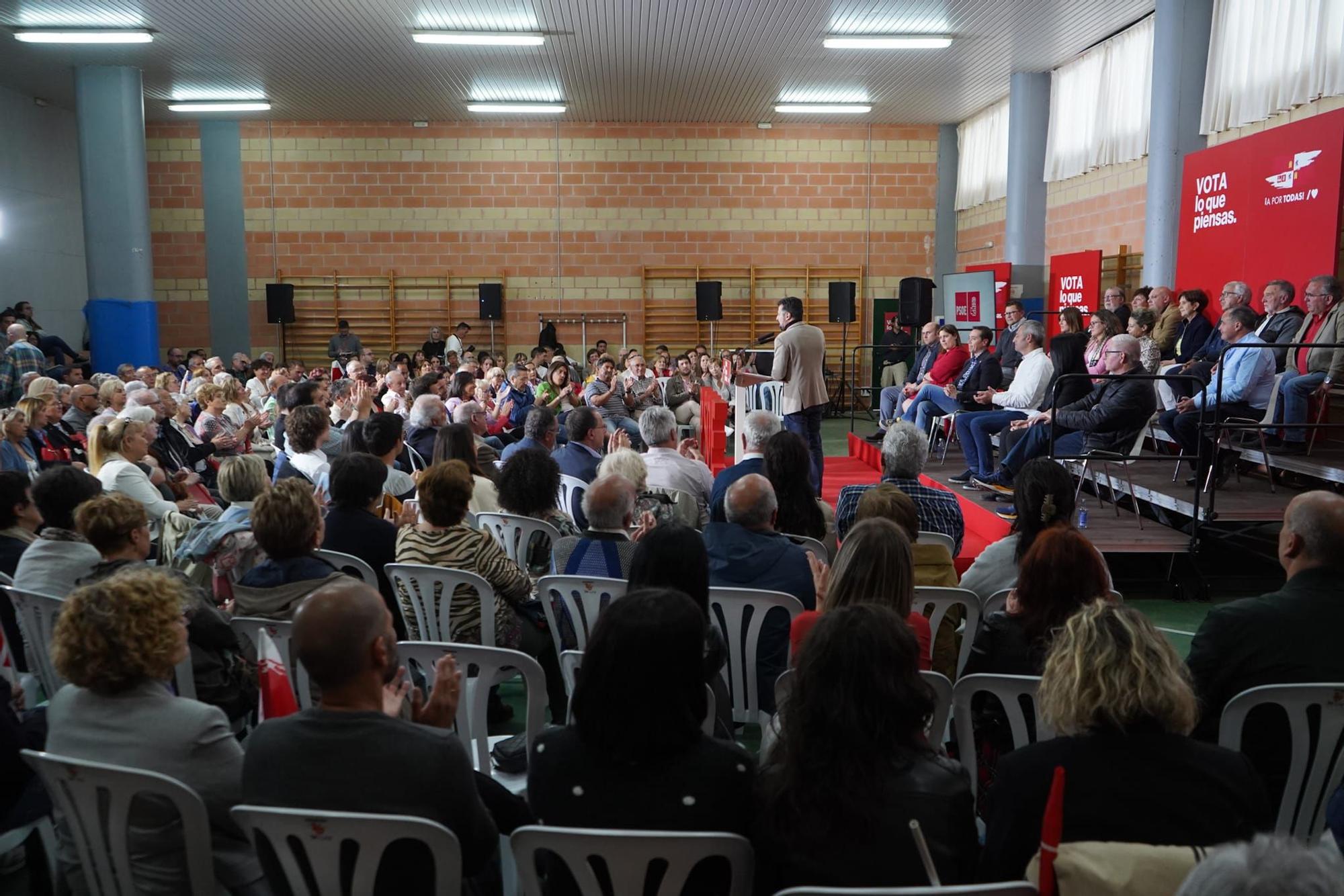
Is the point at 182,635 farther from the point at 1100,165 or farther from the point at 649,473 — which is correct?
the point at 1100,165

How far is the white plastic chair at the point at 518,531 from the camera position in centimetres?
374

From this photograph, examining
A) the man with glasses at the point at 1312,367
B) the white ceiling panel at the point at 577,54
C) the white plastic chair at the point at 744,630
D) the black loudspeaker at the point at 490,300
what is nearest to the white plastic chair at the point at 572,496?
the white plastic chair at the point at 744,630

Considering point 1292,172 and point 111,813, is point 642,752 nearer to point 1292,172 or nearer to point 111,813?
point 111,813

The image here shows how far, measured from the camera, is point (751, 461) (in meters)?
4.34

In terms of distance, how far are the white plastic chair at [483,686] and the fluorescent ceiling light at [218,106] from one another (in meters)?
12.8

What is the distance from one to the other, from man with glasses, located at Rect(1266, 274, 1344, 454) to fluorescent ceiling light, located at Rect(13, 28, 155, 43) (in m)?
10.1

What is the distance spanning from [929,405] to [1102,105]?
4501 mm

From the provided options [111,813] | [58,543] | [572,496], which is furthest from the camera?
[572,496]

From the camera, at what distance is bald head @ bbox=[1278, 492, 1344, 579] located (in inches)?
88.0

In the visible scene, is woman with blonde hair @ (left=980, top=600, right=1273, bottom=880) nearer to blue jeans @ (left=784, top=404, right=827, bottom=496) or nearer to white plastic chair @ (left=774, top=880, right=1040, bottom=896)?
white plastic chair @ (left=774, top=880, right=1040, bottom=896)

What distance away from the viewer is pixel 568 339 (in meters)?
15.2

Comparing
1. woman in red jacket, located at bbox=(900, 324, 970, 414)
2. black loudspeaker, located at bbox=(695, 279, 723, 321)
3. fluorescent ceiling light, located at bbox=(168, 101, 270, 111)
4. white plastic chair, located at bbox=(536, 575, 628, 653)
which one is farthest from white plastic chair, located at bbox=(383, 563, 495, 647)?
fluorescent ceiling light, located at bbox=(168, 101, 270, 111)

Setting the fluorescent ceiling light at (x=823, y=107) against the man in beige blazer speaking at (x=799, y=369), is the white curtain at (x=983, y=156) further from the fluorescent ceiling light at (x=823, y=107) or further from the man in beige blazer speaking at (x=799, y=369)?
the man in beige blazer speaking at (x=799, y=369)

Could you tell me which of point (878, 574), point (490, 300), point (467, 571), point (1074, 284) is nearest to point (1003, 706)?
point (878, 574)
